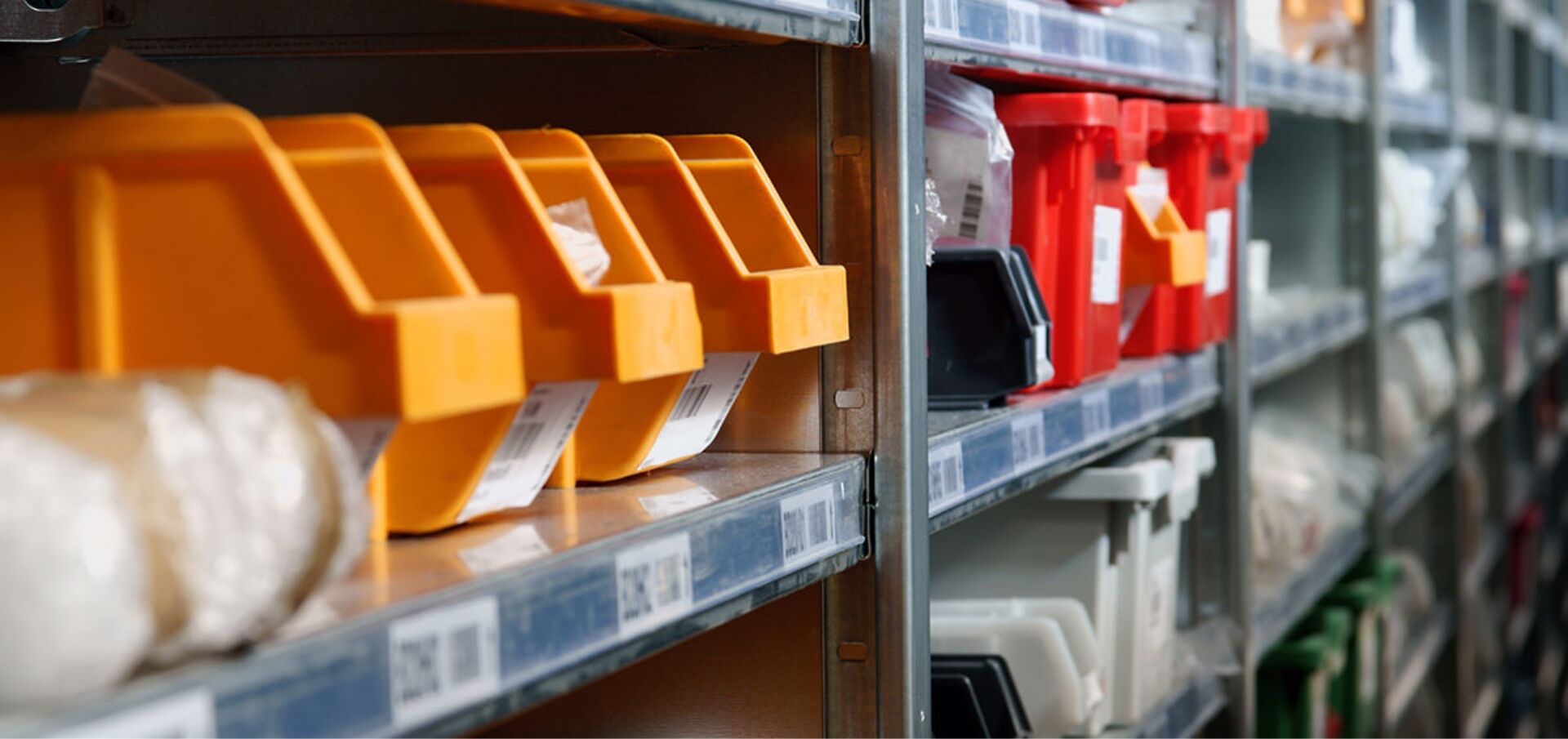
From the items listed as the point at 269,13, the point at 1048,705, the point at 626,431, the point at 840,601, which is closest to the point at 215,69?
the point at 269,13

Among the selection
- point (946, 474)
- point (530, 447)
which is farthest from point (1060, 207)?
point (530, 447)

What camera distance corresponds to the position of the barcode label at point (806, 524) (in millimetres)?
1262

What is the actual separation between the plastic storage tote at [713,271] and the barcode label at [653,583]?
174mm

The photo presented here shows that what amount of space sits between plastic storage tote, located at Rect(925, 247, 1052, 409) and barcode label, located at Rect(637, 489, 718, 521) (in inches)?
23.4

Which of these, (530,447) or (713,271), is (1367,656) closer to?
(713,271)

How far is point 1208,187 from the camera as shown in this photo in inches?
101

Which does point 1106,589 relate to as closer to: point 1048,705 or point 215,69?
point 1048,705

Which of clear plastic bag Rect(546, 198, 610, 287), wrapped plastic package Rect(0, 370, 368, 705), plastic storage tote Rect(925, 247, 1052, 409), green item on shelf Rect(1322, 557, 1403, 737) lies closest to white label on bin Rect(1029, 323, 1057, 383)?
plastic storage tote Rect(925, 247, 1052, 409)

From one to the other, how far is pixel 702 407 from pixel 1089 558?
3.21 feet

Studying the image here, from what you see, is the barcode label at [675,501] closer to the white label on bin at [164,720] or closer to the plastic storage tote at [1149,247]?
the white label on bin at [164,720]

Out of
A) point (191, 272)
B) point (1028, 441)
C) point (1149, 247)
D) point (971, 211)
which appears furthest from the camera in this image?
point (1149, 247)

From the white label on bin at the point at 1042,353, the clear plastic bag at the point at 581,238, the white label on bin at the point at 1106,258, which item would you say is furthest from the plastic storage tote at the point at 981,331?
the clear plastic bag at the point at 581,238

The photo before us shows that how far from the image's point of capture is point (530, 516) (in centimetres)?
115

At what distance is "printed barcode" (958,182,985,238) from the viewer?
6.17 feet
